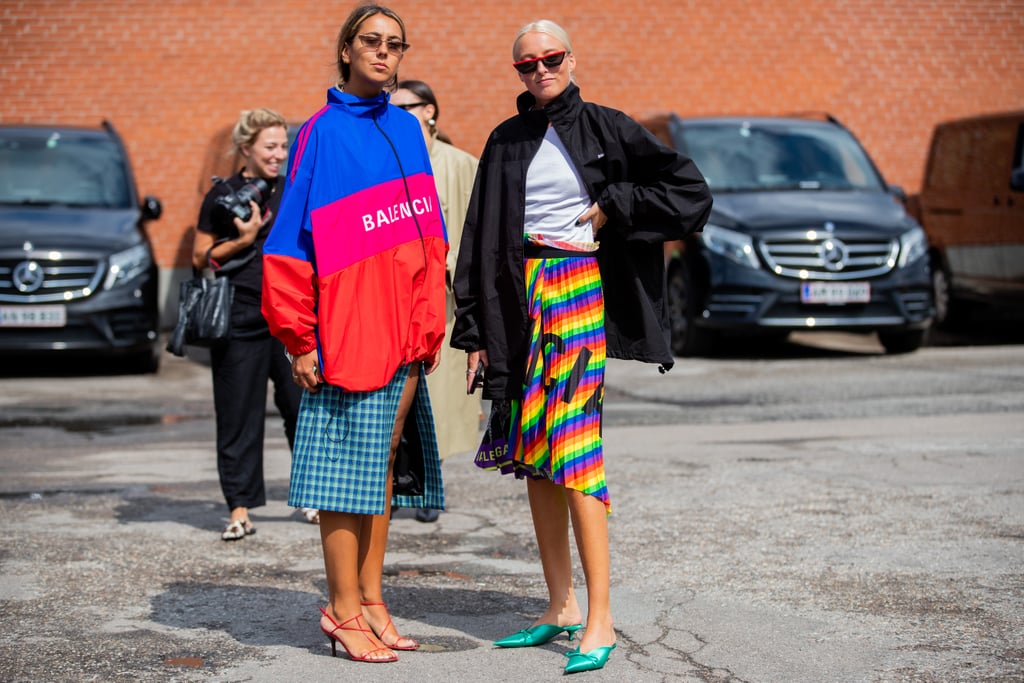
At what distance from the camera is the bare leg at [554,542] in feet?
15.0

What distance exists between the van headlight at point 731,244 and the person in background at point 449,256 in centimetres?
617

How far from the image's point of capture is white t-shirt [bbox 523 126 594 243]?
4.41 m

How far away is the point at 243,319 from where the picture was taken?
21.2ft

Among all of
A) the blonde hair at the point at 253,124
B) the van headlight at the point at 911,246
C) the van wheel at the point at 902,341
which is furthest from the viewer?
the van wheel at the point at 902,341

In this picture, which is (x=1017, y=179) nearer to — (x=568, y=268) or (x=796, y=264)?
(x=796, y=264)

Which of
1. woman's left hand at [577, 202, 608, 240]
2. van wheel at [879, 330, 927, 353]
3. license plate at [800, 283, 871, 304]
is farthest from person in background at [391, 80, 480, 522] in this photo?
van wheel at [879, 330, 927, 353]

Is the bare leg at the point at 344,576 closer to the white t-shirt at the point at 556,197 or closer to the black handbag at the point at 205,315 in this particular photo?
the white t-shirt at the point at 556,197

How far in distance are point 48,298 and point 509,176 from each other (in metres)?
8.27

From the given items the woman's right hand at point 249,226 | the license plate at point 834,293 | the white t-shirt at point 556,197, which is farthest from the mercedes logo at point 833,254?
the white t-shirt at point 556,197

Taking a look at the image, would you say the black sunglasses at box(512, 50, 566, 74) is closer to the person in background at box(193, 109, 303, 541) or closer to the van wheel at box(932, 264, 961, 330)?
the person in background at box(193, 109, 303, 541)

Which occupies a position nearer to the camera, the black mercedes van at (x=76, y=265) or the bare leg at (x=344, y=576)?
the bare leg at (x=344, y=576)

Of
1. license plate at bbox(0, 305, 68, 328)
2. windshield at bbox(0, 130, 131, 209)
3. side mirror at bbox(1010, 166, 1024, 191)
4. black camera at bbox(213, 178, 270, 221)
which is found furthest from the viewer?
side mirror at bbox(1010, 166, 1024, 191)

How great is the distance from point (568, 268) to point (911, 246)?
29.5 feet

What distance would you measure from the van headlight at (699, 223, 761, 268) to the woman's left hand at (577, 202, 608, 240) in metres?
Answer: 8.09
